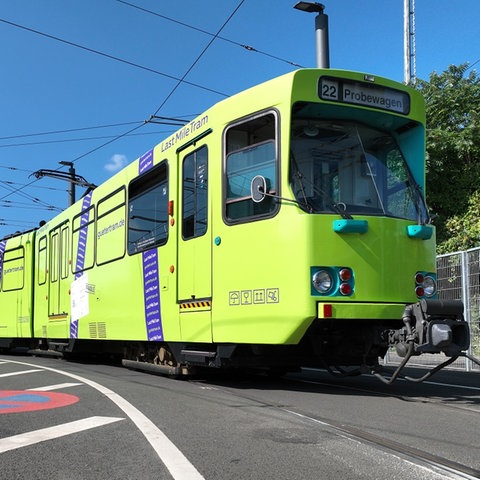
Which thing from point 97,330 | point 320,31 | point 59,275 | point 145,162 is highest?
point 320,31

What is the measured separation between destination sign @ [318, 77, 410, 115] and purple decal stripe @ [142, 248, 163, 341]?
12.2 feet

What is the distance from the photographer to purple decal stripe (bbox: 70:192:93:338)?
1225 centimetres

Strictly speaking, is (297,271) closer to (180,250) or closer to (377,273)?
(377,273)

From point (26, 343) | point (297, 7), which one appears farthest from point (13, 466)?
point (26, 343)

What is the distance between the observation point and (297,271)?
21.3 feet

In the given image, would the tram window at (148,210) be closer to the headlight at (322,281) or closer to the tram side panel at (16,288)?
the headlight at (322,281)

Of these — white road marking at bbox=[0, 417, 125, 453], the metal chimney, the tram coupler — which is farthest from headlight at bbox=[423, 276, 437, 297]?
the metal chimney

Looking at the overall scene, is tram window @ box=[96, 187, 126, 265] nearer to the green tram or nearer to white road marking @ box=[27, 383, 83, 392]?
the green tram

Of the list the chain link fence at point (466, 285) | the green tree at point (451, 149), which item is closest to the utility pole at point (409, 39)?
the green tree at point (451, 149)

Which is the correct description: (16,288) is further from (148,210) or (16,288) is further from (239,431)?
(239,431)

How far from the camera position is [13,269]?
1745cm

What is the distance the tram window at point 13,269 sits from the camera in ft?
55.1

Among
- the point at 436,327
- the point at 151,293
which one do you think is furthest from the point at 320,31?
the point at 436,327

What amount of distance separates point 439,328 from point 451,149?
1185 cm
